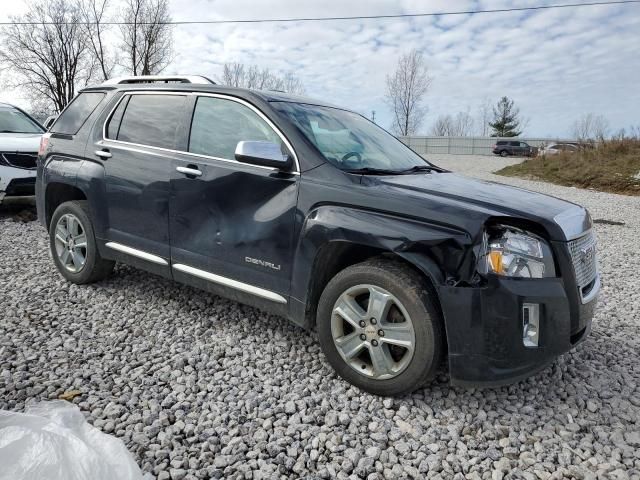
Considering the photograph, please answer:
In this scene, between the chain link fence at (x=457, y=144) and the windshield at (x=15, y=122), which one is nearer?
the windshield at (x=15, y=122)

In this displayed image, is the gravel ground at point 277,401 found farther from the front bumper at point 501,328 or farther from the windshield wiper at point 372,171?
the windshield wiper at point 372,171

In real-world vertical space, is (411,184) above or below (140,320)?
above

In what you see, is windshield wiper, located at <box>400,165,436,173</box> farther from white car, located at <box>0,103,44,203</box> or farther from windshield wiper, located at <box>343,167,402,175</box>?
white car, located at <box>0,103,44,203</box>

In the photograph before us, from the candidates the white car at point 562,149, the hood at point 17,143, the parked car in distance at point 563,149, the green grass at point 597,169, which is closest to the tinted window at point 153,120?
the hood at point 17,143

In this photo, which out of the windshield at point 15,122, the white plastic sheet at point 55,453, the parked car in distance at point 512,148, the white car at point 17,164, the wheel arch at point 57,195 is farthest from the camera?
the parked car in distance at point 512,148

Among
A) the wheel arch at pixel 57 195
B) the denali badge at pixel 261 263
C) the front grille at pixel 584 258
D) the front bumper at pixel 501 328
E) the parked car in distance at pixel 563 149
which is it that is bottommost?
the front bumper at pixel 501 328

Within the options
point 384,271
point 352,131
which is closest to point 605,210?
point 352,131

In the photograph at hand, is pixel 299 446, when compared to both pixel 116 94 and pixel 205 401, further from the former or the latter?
pixel 116 94

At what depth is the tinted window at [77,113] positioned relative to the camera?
4.18m

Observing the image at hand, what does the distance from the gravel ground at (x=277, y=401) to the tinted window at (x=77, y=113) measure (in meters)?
1.52

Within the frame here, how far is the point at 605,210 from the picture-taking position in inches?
438

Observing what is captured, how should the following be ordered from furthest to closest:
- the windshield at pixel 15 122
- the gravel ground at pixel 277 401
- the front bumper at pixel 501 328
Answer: the windshield at pixel 15 122 < the front bumper at pixel 501 328 < the gravel ground at pixel 277 401

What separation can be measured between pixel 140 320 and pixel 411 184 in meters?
2.31

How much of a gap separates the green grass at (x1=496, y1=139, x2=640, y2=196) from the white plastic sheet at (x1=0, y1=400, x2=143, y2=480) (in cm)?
1676
